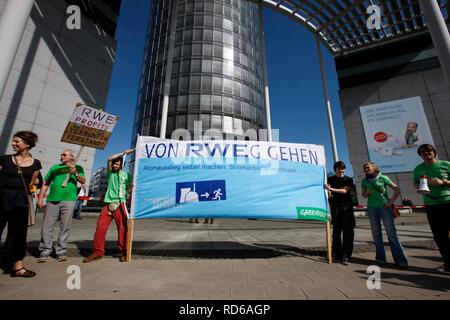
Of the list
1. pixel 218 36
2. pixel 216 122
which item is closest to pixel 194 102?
pixel 216 122

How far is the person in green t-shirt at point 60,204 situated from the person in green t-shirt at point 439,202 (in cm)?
528

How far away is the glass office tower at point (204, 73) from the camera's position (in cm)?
3166

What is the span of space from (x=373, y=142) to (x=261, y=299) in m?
22.9

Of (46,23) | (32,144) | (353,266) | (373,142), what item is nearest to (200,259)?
(353,266)

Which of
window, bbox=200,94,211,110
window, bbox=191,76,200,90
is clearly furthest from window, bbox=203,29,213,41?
window, bbox=200,94,211,110

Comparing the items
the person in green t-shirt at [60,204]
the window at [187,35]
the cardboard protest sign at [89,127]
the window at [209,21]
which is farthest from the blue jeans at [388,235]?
the window at [209,21]

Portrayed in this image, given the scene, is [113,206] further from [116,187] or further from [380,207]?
[380,207]

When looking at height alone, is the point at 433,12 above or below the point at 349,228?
above

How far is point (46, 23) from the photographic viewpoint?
38.5 feet

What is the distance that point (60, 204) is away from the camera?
11.5ft

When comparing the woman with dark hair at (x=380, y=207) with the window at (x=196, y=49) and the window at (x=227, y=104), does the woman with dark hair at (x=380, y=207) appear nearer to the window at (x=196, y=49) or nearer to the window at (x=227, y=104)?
the window at (x=227, y=104)

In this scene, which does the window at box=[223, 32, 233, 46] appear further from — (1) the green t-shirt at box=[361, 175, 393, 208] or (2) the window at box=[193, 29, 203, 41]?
(1) the green t-shirt at box=[361, 175, 393, 208]

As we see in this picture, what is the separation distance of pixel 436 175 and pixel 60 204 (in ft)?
19.5

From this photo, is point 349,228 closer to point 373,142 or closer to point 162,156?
A: point 162,156
